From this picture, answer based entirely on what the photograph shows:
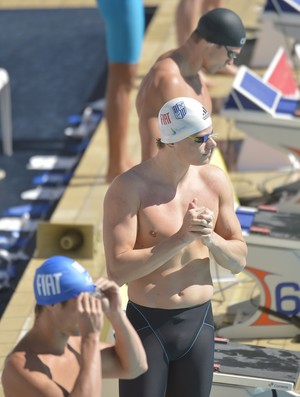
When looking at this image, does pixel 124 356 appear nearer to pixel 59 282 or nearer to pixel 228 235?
pixel 59 282

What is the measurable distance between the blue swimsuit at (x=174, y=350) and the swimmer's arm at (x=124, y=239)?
0.71ft

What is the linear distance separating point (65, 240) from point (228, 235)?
255cm

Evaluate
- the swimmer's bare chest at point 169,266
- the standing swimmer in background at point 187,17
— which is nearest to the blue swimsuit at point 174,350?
the swimmer's bare chest at point 169,266

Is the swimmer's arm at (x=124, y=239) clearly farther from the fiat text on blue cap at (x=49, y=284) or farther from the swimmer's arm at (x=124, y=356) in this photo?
the fiat text on blue cap at (x=49, y=284)

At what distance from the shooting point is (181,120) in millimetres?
4383

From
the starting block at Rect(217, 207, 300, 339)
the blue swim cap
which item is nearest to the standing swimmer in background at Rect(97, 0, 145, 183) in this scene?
the starting block at Rect(217, 207, 300, 339)

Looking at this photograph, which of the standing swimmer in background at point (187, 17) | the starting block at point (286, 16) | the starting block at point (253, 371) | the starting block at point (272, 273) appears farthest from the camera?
the starting block at point (286, 16)

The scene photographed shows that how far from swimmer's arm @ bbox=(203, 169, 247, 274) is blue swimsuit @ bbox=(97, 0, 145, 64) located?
3069mm

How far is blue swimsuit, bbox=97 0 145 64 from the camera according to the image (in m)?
7.57

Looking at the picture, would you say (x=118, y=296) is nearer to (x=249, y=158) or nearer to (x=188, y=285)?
(x=188, y=285)

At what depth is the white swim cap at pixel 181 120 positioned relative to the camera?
4.37 meters

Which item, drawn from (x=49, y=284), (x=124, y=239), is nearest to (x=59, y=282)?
(x=49, y=284)

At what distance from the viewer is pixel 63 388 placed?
375 cm

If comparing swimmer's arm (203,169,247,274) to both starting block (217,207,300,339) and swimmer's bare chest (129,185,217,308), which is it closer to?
swimmer's bare chest (129,185,217,308)
